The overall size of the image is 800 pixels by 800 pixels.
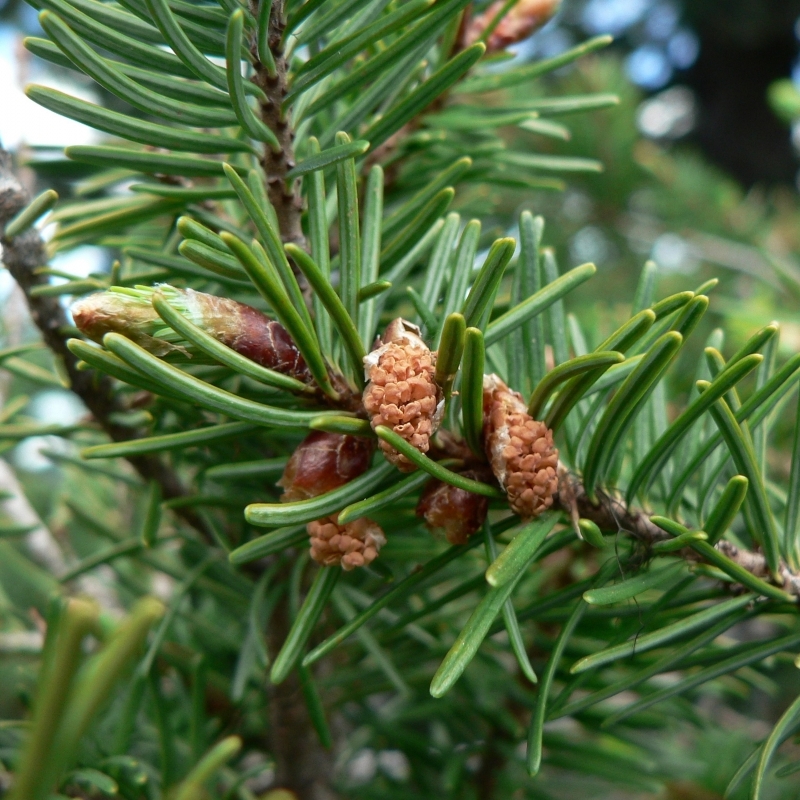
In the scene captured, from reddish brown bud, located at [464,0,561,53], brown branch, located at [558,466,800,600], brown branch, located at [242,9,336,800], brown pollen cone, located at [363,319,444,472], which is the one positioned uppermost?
reddish brown bud, located at [464,0,561,53]

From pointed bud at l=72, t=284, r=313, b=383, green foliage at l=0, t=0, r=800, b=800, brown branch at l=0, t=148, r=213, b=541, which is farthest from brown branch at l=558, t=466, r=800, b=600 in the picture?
brown branch at l=0, t=148, r=213, b=541

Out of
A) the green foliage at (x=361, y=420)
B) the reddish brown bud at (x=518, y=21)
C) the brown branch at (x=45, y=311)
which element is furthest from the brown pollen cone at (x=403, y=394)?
the reddish brown bud at (x=518, y=21)

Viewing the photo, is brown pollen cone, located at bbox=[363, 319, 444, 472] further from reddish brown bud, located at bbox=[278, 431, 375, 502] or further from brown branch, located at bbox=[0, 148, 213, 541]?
brown branch, located at bbox=[0, 148, 213, 541]

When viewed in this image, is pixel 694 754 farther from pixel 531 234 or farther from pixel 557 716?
pixel 531 234

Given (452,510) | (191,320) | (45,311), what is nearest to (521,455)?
(452,510)

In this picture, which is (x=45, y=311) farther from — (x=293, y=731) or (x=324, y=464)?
(x=293, y=731)
